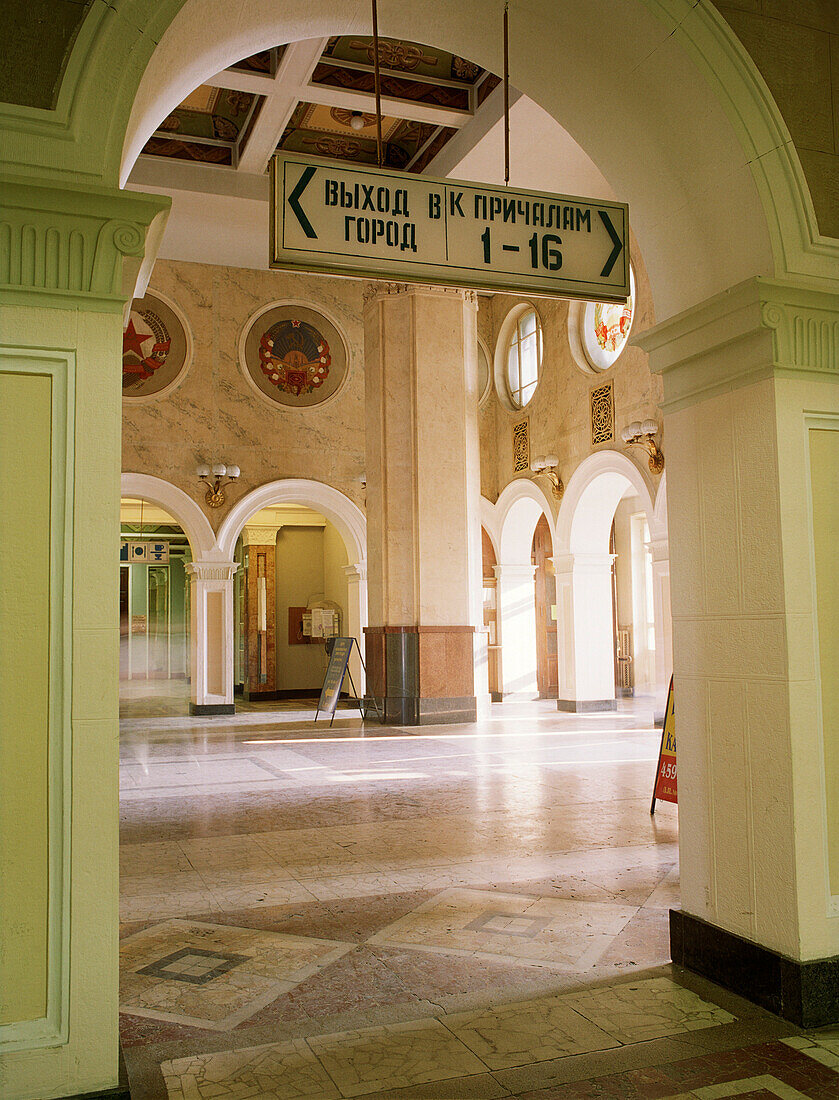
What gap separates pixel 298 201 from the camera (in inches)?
110

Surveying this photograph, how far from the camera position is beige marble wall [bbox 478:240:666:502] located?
39.1 ft

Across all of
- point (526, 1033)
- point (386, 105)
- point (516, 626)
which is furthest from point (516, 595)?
point (526, 1033)

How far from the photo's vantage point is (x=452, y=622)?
1216 centimetres

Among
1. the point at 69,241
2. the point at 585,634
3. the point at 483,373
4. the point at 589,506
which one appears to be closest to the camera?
the point at 69,241

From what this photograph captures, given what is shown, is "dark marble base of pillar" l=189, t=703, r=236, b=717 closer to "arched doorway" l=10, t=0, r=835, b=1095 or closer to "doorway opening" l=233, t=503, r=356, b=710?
"doorway opening" l=233, t=503, r=356, b=710

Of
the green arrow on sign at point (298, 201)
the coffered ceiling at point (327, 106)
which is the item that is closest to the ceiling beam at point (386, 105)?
the coffered ceiling at point (327, 106)

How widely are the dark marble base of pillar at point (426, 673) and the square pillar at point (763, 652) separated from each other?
28.2ft

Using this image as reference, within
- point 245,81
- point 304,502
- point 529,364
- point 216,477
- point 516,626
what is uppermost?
point 245,81

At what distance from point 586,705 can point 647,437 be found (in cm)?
442

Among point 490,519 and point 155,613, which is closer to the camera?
point 490,519

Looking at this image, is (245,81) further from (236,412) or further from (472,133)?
(236,412)

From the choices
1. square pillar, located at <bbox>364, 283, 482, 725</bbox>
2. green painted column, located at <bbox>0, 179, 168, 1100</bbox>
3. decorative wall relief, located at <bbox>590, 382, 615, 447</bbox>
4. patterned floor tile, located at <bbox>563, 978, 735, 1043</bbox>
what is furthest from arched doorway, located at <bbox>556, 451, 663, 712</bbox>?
green painted column, located at <bbox>0, 179, 168, 1100</bbox>

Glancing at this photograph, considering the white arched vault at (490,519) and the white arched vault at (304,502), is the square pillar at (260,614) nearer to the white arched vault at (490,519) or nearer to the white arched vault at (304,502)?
the white arched vault at (304,502)

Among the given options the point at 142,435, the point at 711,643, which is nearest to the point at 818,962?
→ the point at 711,643
